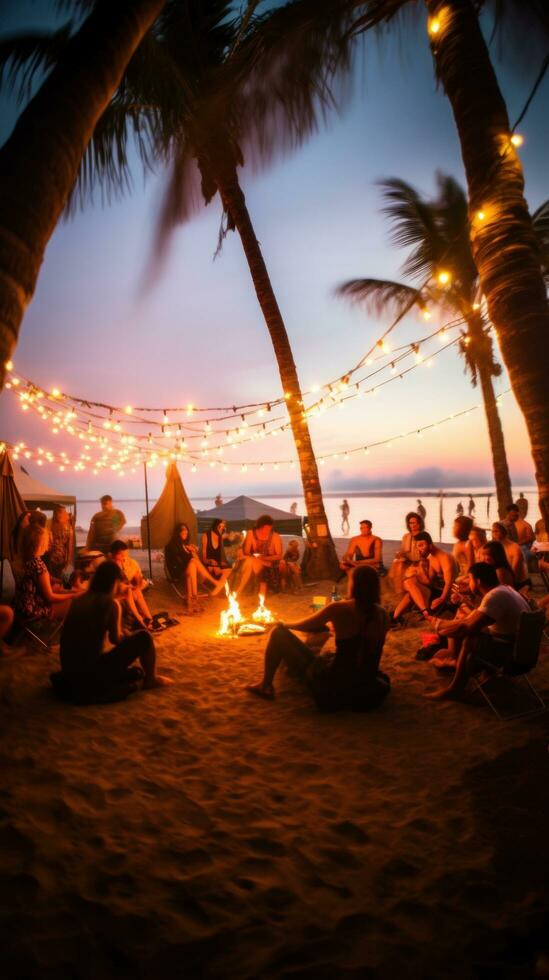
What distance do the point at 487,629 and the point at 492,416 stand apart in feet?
34.2

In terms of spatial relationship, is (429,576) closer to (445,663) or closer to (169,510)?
(445,663)

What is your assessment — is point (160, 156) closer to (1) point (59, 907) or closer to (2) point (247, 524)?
(1) point (59, 907)

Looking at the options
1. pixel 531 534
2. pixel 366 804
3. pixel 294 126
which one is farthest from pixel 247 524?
pixel 366 804

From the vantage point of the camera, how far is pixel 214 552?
926 cm

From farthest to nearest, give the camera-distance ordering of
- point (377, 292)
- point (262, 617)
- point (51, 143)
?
point (377, 292)
point (262, 617)
point (51, 143)

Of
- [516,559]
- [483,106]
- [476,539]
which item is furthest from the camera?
[476,539]

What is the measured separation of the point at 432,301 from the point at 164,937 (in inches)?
589

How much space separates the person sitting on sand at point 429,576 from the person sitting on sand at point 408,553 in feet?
3.11

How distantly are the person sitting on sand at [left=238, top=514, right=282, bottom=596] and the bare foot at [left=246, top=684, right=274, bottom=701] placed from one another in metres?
4.47

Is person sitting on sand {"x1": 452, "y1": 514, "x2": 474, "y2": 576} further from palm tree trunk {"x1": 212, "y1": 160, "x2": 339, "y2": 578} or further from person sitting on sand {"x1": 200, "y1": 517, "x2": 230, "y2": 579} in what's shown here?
person sitting on sand {"x1": 200, "y1": 517, "x2": 230, "y2": 579}

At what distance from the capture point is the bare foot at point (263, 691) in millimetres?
4305

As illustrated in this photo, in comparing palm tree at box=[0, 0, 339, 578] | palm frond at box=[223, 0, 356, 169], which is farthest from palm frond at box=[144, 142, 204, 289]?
palm frond at box=[223, 0, 356, 169]

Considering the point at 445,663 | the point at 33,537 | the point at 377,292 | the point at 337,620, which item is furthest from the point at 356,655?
the point at 377,292

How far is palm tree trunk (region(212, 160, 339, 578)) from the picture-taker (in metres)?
10.3
